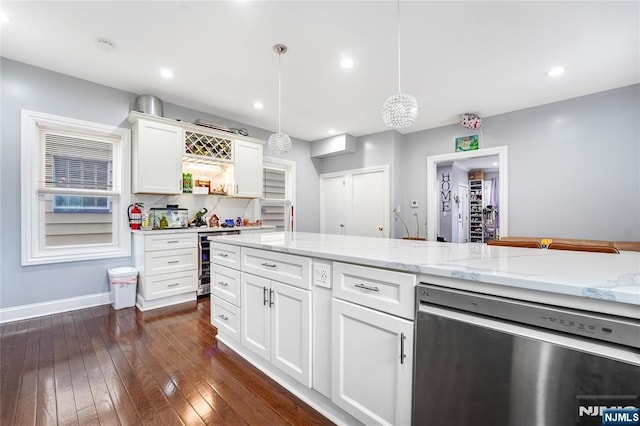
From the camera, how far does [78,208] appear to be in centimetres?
324

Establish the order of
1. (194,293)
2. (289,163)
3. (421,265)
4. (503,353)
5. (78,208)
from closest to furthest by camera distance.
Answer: (503,353) < (421,265) < (78,208) < (194,293) < (289,163)

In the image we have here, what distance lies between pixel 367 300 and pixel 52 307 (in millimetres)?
3687

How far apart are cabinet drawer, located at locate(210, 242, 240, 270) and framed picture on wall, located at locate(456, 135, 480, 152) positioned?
158 inches

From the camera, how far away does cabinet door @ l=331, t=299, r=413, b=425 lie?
1.14 metres

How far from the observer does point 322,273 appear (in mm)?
1482

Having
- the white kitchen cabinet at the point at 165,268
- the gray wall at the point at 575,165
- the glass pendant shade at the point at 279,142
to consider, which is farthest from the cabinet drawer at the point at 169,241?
the gray wall at the point at 575,165

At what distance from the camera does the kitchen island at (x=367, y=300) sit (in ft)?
2.87

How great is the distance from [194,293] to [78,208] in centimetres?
171

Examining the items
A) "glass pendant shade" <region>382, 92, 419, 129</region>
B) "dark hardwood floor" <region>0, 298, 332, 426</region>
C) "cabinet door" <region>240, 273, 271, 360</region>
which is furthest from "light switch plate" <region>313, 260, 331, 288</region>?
"glass pendant shade" <region>382, 92, 419, 129</region>

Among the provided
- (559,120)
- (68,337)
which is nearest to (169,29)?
(68,337)

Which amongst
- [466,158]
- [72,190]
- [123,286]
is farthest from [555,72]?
[72,190]

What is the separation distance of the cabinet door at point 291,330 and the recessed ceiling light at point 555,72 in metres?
3.53

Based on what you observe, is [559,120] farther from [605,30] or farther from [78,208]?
[78,208]

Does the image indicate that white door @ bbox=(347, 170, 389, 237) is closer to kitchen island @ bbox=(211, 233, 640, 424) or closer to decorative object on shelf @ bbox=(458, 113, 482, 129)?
decorative object on shelf @ bbox=(458, 113, 482, 129)
